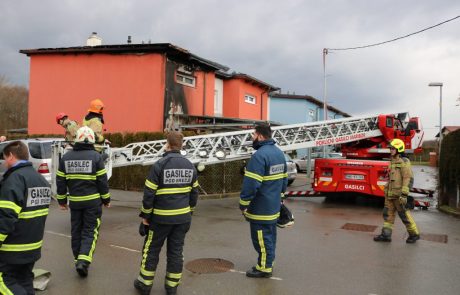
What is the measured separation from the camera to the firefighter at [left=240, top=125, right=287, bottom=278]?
520cm

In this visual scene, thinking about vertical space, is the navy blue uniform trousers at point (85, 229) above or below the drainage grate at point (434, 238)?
above

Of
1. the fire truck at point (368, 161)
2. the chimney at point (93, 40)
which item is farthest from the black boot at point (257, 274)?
the chimney at point (93, 40)

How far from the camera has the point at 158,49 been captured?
16.6 metres

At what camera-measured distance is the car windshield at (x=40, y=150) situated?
36.8ft

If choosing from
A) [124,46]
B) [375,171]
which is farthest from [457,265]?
[124,46]

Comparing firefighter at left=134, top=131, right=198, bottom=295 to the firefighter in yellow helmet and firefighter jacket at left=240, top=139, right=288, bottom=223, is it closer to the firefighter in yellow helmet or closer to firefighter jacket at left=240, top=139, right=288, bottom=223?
firefighter jacket at left=240, top=139, right=288, bottom=223

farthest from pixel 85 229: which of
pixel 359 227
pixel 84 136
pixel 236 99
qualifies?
pixel 236 99

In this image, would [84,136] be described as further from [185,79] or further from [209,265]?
[185,79]

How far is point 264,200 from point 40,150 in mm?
8184

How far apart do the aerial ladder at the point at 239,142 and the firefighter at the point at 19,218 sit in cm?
453

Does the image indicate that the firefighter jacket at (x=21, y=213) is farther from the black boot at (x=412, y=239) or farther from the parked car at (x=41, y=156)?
Answer: the parked car at (x=41, y=156)

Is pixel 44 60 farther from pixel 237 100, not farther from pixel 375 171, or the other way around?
pixel 375 171

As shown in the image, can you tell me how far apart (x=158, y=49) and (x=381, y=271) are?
1317 centimetres

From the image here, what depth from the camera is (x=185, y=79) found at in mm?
18328
